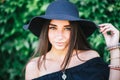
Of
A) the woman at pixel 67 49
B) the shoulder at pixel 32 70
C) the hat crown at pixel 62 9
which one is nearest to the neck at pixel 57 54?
the woman at pixel 67 49

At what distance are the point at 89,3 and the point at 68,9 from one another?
49.8 inches

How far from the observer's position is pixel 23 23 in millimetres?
6156

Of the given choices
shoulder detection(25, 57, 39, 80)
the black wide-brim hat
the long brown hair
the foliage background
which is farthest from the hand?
the foliage background

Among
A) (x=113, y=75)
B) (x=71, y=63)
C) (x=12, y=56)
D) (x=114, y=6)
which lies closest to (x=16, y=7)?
(x=12, y=56)

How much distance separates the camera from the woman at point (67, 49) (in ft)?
14.4

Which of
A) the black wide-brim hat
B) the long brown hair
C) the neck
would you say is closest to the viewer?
the black wide-brim hat

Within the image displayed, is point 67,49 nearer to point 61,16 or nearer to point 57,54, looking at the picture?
point 57,54

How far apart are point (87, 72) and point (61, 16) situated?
64 cm

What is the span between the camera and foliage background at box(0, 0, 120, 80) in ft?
18.4

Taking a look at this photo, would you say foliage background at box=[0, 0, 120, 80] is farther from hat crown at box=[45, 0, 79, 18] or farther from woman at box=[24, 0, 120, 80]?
hat crown at box=[45, 0, 79, 18]

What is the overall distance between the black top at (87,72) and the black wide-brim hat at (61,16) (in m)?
0.32

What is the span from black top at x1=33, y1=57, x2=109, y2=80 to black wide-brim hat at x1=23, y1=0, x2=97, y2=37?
1.06ft

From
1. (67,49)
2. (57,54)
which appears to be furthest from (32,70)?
(67,49)

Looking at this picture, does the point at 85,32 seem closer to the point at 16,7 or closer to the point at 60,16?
the point at 60,16
